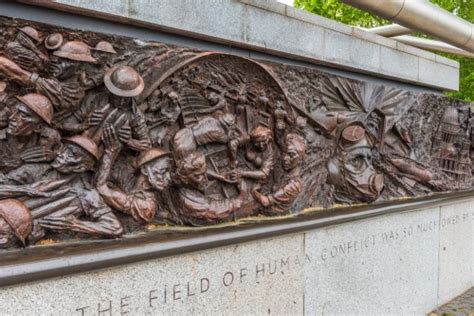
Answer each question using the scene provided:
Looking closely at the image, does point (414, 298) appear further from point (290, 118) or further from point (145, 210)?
point (145, 210)

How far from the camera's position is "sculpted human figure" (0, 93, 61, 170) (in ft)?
10.6

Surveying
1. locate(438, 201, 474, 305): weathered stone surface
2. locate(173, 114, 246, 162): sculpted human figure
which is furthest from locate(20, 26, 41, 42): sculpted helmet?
locate(438, 201, 474, 305): weathered stone surface

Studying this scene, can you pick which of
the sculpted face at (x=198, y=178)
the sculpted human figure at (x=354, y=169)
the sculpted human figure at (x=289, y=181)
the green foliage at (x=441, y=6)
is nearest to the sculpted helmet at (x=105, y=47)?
the sculpted face at (x=198, y=178)

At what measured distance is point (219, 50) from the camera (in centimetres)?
486

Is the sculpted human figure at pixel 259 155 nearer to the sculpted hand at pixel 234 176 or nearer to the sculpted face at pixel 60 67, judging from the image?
the sculpted hand at pixel 234 176

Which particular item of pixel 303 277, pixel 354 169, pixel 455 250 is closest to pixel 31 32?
pixel 303 277

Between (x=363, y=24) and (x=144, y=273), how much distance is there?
68.2 feet

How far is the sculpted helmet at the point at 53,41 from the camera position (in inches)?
133

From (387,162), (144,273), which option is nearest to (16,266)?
(144,273)

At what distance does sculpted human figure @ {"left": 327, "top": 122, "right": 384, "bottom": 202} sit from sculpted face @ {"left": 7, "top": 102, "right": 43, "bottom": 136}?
3.54 meters

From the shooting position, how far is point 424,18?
7.11m

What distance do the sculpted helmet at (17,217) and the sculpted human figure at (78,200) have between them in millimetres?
117

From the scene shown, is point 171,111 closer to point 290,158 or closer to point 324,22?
point 290,158

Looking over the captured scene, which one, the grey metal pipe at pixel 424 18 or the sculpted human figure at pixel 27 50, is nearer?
the sculpted human figure at pixel 27 50
